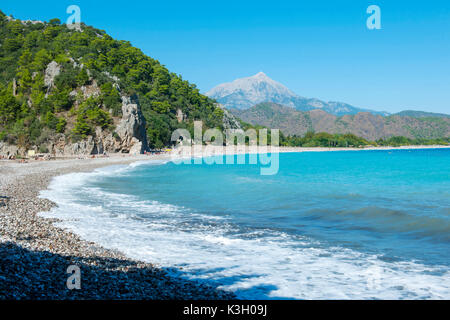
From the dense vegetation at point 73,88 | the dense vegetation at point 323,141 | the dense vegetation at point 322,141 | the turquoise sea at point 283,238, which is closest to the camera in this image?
the turquoise sea at point 283,238

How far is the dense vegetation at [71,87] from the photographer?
2178 inches

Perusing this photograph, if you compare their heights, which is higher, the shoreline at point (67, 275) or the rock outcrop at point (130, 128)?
the rock outcrop at point (130, 128)

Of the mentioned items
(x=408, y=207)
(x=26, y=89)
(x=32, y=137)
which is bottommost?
(x=408, y=207)

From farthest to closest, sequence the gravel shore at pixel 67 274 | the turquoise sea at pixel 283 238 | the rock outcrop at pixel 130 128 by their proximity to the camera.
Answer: the rock outcrop at pixel 130 128 → the turquoise sea at pixel 283 238 → the gravel shore at pixel 67 274

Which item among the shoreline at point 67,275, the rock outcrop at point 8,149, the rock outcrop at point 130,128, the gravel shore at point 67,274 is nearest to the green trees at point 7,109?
the rock outcrop at point 8,149

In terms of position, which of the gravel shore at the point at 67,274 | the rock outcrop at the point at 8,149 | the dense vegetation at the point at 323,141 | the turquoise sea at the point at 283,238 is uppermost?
the dense vegetation at the point at 323,141

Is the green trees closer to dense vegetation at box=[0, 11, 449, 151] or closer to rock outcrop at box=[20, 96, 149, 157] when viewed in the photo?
dense vegetation at box=[0, 11, 449, 151]

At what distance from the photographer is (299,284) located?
7.19 metres

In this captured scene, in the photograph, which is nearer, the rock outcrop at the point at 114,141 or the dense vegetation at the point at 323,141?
the rock outcrop at the point at 114,141

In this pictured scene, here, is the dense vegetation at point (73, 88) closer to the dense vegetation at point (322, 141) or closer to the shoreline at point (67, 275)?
the shoreline at point (67, 275)

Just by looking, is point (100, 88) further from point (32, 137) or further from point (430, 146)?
point (430, 146)

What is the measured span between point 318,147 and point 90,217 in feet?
478
